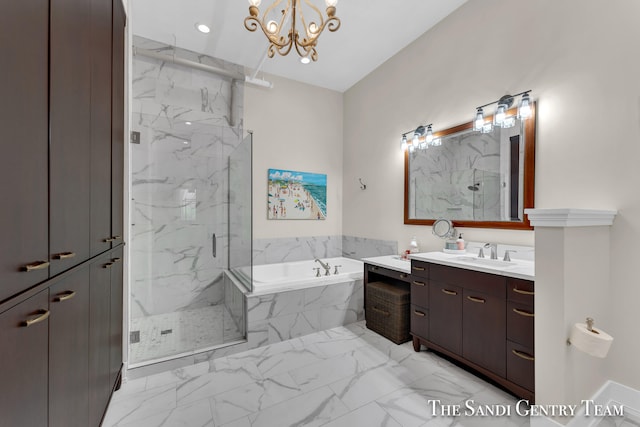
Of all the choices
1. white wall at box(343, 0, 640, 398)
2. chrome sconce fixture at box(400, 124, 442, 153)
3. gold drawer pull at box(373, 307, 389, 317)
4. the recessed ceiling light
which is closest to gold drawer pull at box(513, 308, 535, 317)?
white wall at box(343, 0, 640, 398)

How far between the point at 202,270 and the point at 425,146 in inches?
114

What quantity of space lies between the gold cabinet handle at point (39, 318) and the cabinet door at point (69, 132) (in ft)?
0.43

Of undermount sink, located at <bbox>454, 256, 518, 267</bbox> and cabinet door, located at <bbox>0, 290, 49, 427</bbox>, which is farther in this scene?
undermount sink, located at <bbox>454, 256, 518, 267</bbox>

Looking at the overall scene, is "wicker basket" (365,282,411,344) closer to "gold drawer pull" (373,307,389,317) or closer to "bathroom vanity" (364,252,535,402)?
"gold drawer pull" (373,307,389,317)

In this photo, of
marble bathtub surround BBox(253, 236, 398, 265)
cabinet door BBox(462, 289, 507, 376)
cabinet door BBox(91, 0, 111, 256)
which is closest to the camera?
cabinet door BBox(91, 0, 111, 256)

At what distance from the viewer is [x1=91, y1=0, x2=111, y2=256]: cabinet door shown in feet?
4.05

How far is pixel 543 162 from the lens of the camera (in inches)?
79.2

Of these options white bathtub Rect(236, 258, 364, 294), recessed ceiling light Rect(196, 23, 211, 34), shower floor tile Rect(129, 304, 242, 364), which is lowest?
shower floor tile Rect(129, 304, 242, 364)

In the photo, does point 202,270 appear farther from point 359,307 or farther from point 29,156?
point 29,156

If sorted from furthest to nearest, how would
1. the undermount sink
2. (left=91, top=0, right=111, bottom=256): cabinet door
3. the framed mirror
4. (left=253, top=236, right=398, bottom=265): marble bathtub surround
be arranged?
1. (left=253, top=236, right=398, bottom=265): marble bathtub surround
2. the framed mirror
3. the undermount sink
4. (left=91, top=0, right=111, bottom=256): cabinet door

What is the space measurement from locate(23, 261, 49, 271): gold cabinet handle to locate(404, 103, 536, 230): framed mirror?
2735mm

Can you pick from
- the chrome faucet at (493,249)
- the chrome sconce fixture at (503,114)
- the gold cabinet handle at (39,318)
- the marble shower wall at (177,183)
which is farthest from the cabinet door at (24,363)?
the chrome sconce fixture at (503,114)

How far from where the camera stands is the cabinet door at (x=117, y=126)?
1.57 metres

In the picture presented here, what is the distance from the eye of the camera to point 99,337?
136 centimetres
